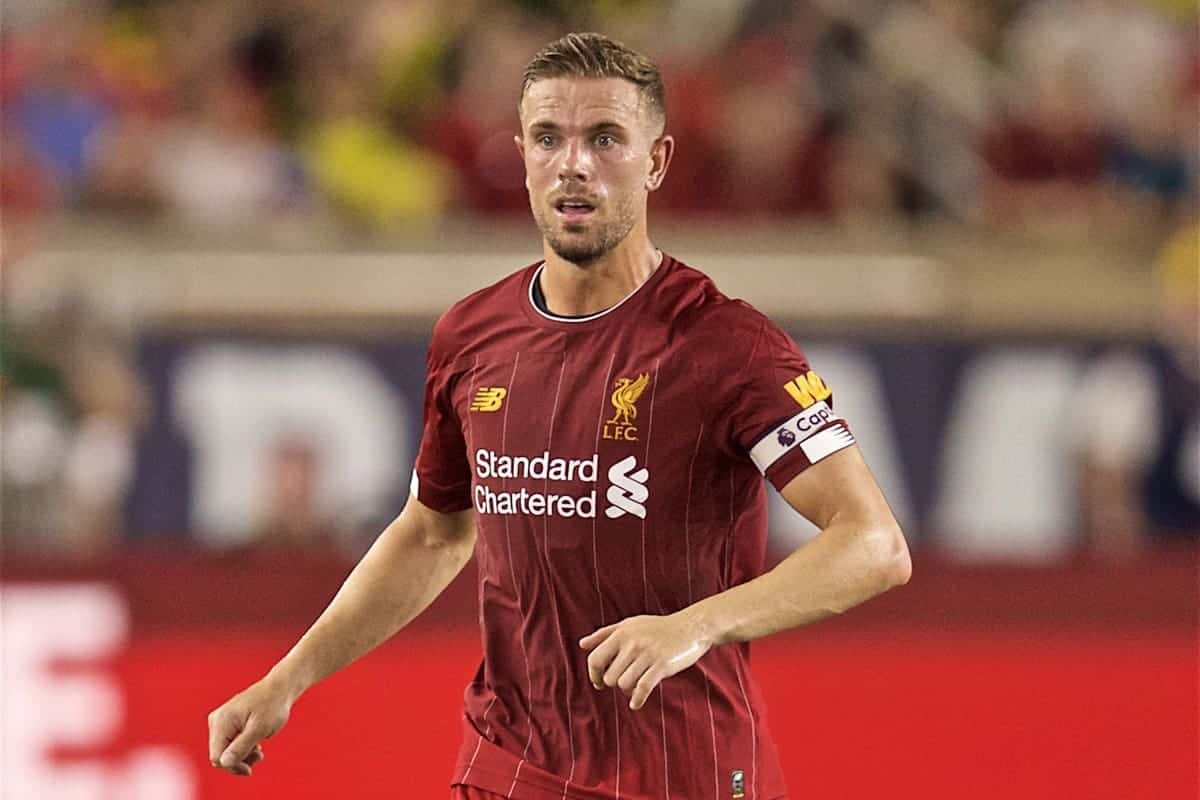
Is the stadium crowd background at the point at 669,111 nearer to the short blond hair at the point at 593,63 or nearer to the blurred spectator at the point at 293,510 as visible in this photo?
the blurred spectator at the point at 293,510

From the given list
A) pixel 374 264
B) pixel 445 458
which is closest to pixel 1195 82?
pixel 374 264

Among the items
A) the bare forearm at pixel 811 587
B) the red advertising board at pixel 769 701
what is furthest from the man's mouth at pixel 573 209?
the red advertising board at pixel 769 701

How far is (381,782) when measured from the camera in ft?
22.7

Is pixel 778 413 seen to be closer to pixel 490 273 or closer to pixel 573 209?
pixel 573 209

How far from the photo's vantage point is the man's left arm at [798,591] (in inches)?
140

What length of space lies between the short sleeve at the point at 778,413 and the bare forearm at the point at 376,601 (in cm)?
87

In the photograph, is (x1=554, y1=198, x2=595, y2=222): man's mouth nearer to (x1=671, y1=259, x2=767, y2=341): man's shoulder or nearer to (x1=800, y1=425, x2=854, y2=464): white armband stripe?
(x1=671, y1=259, x2=767, y2=341): man's shoulder

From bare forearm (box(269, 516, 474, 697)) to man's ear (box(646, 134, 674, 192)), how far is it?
0.97 meters

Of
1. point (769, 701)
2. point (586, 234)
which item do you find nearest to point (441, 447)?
point (586, 234)

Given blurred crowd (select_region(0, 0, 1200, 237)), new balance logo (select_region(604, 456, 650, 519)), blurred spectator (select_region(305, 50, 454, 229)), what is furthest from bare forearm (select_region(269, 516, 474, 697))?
blurred spectator (select_region(305, 50, 454, 229))

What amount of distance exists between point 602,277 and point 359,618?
2.99ft

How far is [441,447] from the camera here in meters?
4.52

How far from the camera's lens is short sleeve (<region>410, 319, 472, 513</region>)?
4445 millimetres

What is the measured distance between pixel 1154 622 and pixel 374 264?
456 centimetres
